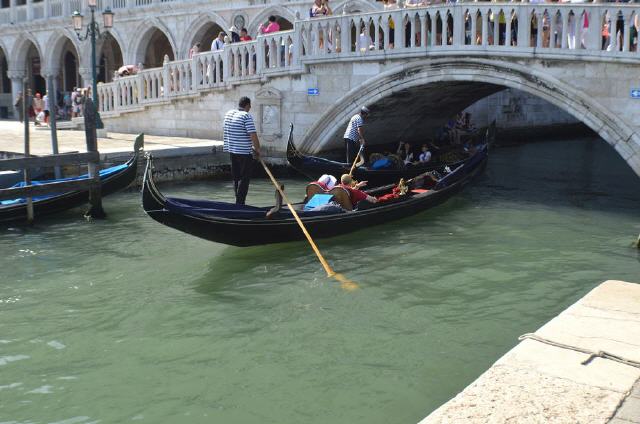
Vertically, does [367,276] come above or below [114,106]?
below

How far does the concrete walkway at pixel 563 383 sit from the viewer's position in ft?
6.49

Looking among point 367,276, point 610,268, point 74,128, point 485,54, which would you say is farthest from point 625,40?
point 74,128

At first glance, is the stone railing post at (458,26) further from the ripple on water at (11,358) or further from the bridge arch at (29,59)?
the bridge arch at (29,59)

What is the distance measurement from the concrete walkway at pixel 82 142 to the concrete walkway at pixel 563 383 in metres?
5.78

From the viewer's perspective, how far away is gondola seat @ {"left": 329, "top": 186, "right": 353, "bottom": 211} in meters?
5.19

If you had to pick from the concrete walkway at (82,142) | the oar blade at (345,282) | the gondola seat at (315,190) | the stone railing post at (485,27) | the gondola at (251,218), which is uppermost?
the stone railing post at (485,27)

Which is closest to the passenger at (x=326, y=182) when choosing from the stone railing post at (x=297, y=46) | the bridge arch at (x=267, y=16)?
the stone railing post at (x=297, y=46)

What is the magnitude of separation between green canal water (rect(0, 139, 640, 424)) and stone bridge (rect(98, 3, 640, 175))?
117cm

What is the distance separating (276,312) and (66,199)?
2933 mm

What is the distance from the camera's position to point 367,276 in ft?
14.2

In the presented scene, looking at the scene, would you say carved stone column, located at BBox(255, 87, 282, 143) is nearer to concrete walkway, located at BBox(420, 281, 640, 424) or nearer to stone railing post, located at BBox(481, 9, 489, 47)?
stone railing post, located at BBox(481, 9, 489, 47)

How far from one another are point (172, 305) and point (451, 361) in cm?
151

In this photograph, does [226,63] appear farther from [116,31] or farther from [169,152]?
[116,31]

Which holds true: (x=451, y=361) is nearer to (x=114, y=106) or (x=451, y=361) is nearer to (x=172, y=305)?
(x=172, y=305)
